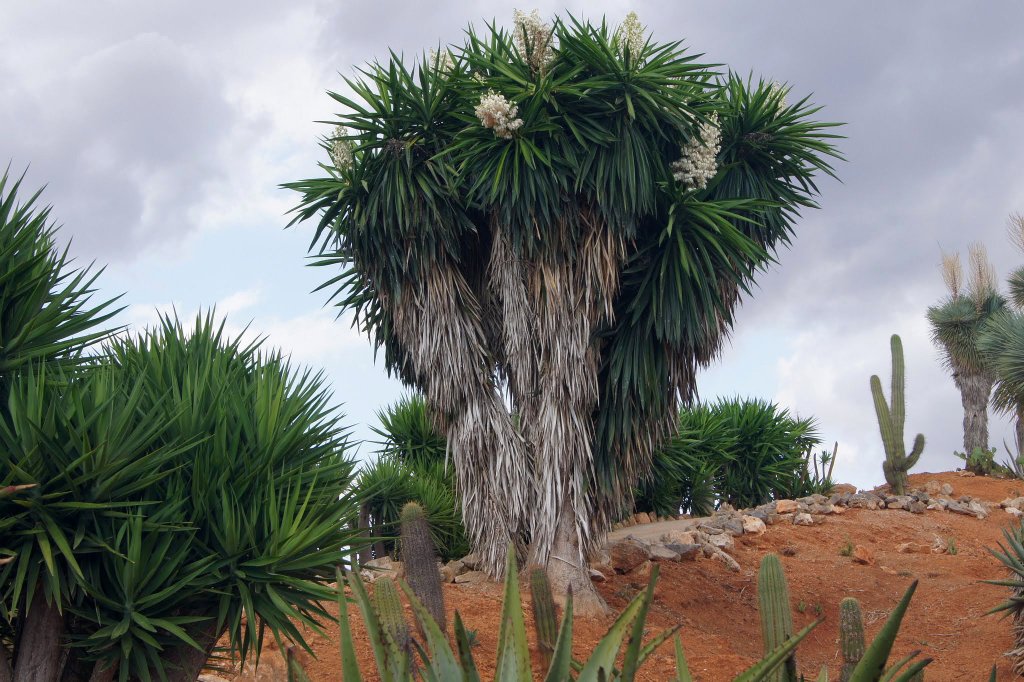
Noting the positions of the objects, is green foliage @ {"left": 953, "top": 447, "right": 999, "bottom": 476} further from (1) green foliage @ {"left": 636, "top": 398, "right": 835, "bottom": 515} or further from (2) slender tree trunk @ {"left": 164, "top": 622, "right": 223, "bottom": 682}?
(2) slender tree trunk @ {"left": 164, "top": 622, "right": 223, "bottom": 682}

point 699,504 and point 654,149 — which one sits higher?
point 654,149

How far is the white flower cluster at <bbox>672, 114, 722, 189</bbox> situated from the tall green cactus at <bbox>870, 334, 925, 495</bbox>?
10275mm

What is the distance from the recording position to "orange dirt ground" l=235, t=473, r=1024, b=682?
7957mm

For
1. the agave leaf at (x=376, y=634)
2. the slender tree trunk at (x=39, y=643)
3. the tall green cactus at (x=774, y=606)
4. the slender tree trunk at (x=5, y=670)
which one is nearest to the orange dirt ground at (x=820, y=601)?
the slender tree trunk at (x=39, y=643)

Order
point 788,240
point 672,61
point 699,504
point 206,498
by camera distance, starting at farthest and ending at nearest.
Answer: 1. point 699,504
2. point 788,240
3. point 672,61
4. point 206,498

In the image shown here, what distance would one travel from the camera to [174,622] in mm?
4938

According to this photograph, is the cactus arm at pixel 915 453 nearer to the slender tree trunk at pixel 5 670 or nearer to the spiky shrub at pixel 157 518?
the spiky shrub at pixel 157 518

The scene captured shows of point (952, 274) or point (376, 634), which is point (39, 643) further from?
point (952, 274)

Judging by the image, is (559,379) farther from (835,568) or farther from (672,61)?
(835,568)

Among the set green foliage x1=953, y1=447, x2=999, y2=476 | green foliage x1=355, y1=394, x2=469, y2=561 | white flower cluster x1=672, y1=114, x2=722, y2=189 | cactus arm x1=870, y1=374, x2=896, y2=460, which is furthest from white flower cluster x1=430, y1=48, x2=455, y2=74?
green foliage x1=953, y1=447, x2=999, y2=476

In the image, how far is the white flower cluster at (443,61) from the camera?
931 centimetres

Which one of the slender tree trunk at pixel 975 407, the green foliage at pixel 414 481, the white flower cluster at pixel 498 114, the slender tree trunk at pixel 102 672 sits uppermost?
the white flower cluster at pixel 498 114

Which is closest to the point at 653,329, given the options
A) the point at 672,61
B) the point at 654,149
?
the point at 654,149

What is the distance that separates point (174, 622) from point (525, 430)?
16.3 ft
